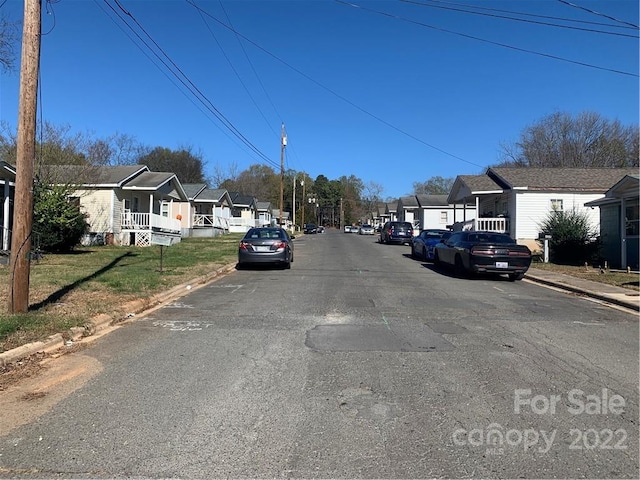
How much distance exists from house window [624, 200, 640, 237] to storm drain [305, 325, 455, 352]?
50.8 feet

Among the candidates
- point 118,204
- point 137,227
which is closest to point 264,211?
point 137,227

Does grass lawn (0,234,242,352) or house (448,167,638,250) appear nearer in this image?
grass lawn (0,234,242,352)

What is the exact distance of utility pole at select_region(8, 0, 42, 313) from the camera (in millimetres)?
7523

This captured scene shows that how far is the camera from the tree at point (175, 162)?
247ft

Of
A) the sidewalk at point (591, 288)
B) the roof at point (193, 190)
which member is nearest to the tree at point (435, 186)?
the roof at point (193, 190)

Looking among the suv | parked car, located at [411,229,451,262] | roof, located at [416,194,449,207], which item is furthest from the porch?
roof, located at [416,194,449,207]

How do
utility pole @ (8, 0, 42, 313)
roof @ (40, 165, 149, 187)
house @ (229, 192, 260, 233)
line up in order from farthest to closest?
house @ (229, 192, 260, 233)
roof @ (40, 165, 149, 187)
utility pole @ (8, 0, 42, 313)

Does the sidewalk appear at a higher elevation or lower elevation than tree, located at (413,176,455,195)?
lower

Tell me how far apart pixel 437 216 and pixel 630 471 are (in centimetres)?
5496

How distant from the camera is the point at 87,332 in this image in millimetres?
7570

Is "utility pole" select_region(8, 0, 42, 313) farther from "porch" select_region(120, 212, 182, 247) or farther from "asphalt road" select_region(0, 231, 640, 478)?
"porch" select_region(120, 212, 182, 247)

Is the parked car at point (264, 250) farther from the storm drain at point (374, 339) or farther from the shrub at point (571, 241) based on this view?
the shrub at point (571, 241)

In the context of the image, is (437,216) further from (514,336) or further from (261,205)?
(514,336)

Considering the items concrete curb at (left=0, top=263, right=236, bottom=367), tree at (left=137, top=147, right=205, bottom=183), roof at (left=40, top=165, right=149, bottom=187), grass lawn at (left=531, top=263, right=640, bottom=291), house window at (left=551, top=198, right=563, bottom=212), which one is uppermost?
tree at (left=137, top=147, right=205, bottom=183)
